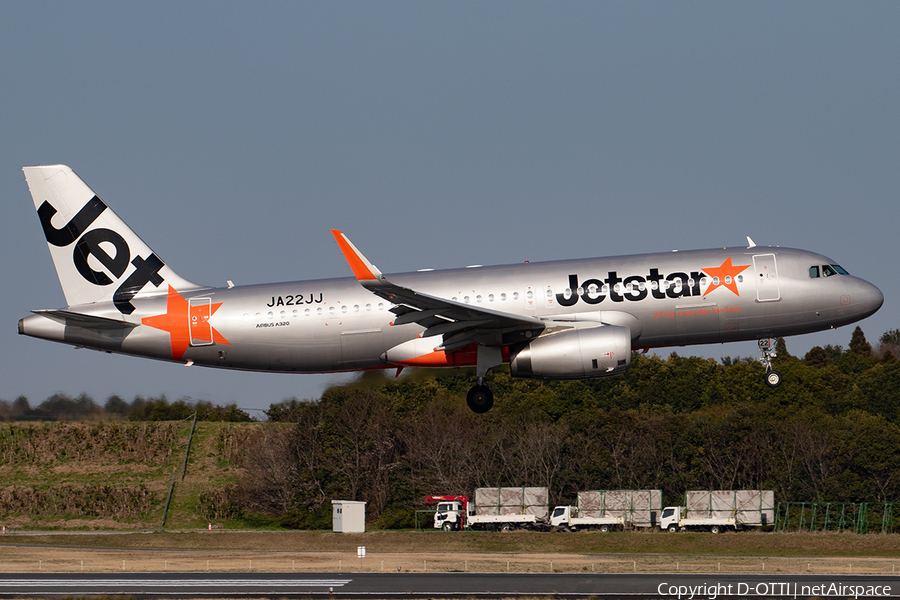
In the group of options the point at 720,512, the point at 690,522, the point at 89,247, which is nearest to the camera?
the point at 89,247

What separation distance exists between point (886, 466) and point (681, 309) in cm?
5659

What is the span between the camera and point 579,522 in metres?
75.1

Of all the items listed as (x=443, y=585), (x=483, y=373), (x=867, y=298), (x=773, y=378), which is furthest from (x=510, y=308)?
(x=867, y=298)

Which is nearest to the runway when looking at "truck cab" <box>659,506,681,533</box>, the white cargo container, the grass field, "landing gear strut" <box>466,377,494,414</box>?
the grass field

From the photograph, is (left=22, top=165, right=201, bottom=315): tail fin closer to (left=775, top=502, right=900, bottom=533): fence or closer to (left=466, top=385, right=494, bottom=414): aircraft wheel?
(left=466, top=385, right=494, bottom=414): aircraft wheel

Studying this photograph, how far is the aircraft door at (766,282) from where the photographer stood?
123ft

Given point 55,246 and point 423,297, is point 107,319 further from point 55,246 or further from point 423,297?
point 423,297

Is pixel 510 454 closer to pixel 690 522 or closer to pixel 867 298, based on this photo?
pixel 690 522

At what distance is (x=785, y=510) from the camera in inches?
3164

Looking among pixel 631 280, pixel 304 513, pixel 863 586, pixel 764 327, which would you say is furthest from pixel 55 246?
pixel 304 513

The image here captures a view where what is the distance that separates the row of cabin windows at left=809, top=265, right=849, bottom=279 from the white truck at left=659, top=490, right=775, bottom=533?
1457 inches

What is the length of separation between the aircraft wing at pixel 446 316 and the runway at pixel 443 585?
9032mm

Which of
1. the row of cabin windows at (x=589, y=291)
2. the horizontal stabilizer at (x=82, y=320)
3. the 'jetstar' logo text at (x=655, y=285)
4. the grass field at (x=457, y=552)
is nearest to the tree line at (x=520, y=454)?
the grass field at (x=457, y=552)

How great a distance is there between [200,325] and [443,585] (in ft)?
44.3
